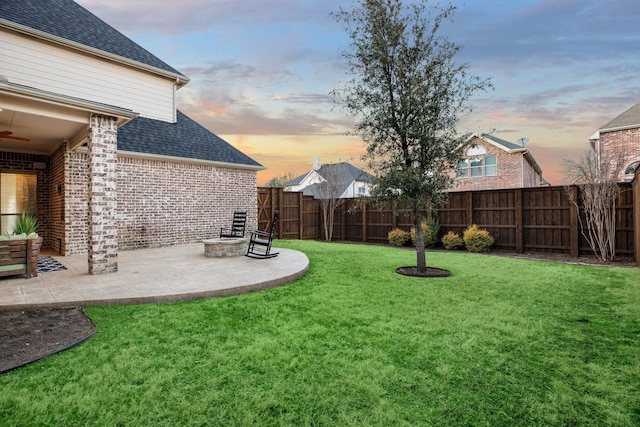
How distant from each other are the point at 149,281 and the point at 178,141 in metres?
7.56

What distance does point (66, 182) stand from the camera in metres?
8.57

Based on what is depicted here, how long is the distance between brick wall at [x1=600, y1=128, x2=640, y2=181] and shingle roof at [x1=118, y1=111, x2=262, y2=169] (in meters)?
18.6

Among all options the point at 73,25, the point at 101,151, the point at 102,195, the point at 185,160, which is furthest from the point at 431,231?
the point at 73,25

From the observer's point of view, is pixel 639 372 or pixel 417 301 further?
pixel 417 301

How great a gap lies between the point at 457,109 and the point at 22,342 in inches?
308

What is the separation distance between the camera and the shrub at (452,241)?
39.3 feet

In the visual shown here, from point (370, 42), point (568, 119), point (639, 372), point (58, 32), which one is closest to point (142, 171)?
point (58, 32)

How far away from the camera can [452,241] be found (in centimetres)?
1204

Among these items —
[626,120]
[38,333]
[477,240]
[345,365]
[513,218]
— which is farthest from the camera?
[626,120]

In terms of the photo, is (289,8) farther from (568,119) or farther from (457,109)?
(568,119)

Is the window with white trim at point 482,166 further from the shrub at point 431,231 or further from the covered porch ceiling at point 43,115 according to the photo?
the covered porch ceiling at point 43,115

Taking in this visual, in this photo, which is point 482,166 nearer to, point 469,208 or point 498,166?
point 498,166

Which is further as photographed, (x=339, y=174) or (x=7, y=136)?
(x=339, y=174)

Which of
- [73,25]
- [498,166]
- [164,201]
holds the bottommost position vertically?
[164,201]
